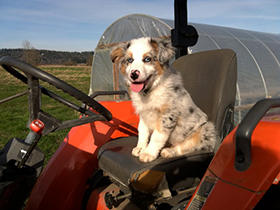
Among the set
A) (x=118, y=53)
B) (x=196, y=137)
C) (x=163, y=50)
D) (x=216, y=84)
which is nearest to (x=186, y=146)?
(x=196, y=137)

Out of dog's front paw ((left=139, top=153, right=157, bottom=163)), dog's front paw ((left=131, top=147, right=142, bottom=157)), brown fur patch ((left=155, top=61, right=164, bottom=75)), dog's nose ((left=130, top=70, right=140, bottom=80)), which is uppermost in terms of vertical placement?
brown fur patch ((left=155, top=61, right=164, bottom=75))

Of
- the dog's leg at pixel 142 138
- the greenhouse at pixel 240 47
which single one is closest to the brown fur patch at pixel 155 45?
the dog's leg at pixel 142 138

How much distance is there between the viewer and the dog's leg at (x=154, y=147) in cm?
150

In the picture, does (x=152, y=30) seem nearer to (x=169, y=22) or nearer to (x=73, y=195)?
(x=169, y=22)

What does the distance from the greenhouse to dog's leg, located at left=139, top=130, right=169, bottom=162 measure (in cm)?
517

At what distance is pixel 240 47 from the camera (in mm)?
8055

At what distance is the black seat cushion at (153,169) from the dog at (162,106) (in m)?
0.12

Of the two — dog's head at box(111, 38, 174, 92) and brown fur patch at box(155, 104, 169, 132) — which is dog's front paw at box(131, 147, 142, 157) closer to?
brown fur patch at box(155, 104, 169, 132)

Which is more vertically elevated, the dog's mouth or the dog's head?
the dog's head

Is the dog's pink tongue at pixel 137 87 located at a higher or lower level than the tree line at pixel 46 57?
higher

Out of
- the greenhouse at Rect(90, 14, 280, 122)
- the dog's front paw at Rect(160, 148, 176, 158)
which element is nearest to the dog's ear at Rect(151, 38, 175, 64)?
the dog's front paw at Rect(160, 148, 176, 158)

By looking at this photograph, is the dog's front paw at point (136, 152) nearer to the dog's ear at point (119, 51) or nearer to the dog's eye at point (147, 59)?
the dog's eye at point (147, 59)

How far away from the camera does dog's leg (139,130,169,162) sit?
150cm

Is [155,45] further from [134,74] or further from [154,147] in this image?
[154,147]
